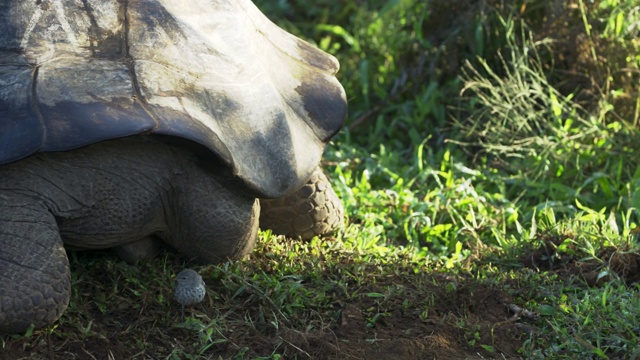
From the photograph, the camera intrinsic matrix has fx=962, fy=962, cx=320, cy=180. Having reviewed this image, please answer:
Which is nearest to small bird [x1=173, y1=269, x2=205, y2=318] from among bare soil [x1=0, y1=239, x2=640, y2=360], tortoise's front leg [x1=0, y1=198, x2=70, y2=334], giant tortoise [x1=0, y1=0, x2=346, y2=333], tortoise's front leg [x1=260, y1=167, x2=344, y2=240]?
bare soil [x1=0, y1=239, x2=640, y2=360]

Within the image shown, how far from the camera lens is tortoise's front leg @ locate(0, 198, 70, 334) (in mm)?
2693

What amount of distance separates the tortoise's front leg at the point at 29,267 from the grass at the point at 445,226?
87mm

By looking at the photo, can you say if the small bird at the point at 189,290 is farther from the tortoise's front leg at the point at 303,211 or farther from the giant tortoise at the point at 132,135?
the tortoise's front leg at the point at 303,211

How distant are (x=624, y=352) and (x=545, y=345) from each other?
9.1 inches

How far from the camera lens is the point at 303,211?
142 inches

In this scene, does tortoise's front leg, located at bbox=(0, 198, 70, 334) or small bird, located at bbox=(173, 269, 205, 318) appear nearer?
tortoise's front leg, located at bbox=(0, 198, 70, 334)

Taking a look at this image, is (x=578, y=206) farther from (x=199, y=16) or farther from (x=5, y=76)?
(x=5, y=76)

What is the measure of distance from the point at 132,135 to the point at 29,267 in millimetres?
476

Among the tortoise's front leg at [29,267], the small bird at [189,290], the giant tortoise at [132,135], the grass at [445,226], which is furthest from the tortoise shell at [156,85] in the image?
the grass at [445,226]

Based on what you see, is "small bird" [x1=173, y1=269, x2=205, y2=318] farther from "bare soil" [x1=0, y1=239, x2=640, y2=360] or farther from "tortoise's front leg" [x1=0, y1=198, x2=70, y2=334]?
"tortoise's front leg" [x1=0, y1=198, x2=70, y2=334]

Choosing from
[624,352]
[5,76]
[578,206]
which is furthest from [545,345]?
[5,76]

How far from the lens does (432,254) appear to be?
3840 millimetres

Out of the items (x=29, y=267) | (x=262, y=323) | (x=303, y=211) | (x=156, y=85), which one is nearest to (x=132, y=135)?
(x=156, y=85)

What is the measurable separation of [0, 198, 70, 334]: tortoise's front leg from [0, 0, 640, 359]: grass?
9 centimetres
